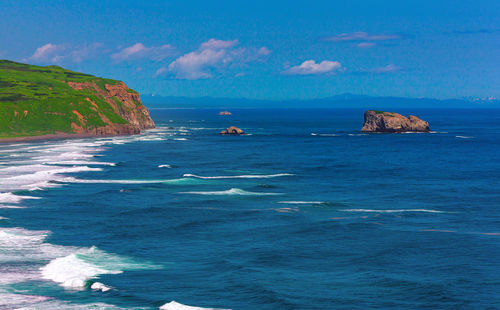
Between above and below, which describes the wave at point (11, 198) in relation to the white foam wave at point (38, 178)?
below

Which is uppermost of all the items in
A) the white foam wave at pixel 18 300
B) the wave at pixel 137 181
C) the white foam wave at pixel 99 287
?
the wave at pixel 137 181

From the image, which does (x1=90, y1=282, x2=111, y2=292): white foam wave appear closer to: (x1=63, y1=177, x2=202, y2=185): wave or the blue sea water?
the blue sea water

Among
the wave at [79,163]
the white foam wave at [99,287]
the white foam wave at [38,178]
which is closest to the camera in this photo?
the white foam wave at [99,287]

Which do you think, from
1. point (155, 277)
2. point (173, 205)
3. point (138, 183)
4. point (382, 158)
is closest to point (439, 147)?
point (382, 158)

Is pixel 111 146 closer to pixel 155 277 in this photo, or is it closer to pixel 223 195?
pixel 223 195

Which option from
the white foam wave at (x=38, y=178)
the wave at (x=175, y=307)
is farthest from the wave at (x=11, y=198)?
the wave at (x=175, y=307)

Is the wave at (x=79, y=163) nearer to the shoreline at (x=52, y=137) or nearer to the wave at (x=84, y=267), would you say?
the shoreline at (x=52, y=137)

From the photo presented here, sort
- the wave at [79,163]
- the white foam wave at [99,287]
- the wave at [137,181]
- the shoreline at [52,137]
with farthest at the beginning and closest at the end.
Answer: the shoreline at [52,137]
the wave at [79,163]
the wave at [137,181]
the white foam wave at [99,287]
